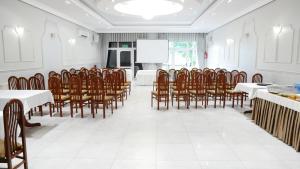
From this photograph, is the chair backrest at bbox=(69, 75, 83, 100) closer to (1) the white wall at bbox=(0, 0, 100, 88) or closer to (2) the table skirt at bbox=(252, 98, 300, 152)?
(1) the white wall at bbox=(0, 0, 100, 88)

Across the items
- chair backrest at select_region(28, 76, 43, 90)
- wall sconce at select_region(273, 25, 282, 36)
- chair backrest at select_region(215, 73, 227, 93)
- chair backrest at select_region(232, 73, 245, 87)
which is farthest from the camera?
chair backrest at select_region(232, 73, 245, 87)

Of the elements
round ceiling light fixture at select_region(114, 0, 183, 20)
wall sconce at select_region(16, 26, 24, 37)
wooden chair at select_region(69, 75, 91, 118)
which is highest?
round ceiling light fixture at select_region(114, 0, 183, 20)

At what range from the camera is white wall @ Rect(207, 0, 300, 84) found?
4.99 m

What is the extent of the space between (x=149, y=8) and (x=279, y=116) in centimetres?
559

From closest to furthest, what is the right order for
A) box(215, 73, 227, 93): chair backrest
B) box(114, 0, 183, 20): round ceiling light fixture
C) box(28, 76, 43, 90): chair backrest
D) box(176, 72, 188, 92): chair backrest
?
box(28, 76, 43, 90): chair backrest → box(176, 72, 188, 92): chair backrest → box(215, 73, 227, 93): chair backrest → box(114, 0, 183, 20): round ceiling light fixture

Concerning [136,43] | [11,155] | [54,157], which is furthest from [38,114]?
[136,43]

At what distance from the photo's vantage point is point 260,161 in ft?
9.55

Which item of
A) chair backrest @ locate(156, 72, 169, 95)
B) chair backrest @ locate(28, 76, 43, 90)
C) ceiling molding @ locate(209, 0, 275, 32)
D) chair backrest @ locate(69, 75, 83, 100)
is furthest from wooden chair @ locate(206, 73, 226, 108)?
chair backrest @ locate(28, 76, 43, 90)

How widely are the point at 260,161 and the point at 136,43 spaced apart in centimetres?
1148

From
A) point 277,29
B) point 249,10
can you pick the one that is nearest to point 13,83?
point 277,29

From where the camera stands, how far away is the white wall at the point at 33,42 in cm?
529

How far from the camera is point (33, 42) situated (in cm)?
647

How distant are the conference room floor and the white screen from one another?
8.69m

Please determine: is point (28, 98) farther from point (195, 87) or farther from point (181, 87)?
point (195, 87)
